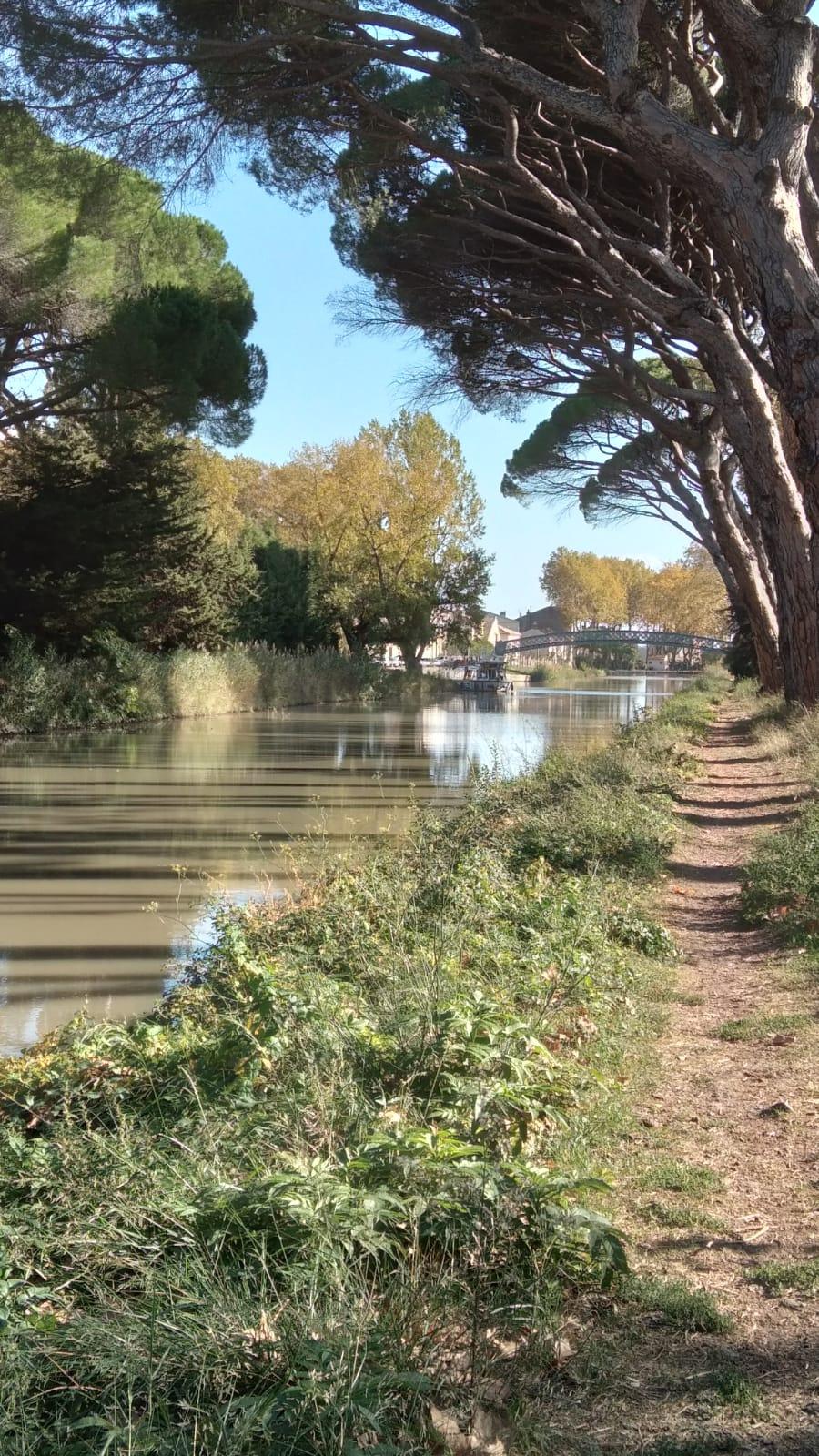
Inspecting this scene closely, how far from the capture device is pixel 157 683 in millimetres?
35031

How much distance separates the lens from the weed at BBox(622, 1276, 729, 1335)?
3.30m

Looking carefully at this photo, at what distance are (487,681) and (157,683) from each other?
32.5 meters

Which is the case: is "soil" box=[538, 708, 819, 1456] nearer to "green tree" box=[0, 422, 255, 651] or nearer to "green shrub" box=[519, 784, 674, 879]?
"green shrub" box=[519, 784, 674, 879]

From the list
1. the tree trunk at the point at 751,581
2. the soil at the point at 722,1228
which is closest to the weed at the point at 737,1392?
the soil at the point at 722,1228

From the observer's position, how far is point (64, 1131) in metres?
4.22

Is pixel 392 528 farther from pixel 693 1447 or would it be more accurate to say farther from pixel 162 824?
pixel 693 1447

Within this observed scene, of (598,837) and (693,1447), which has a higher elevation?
(598,837)

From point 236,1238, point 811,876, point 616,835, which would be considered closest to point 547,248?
point 616,835

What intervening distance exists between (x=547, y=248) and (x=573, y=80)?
256 cm

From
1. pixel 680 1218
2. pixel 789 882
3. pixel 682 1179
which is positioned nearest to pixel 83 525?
pixel 789 882

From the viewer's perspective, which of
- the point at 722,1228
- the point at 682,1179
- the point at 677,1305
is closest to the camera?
the point at 677,1305

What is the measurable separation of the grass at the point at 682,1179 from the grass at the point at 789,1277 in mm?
590

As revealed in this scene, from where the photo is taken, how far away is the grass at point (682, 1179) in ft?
14.0

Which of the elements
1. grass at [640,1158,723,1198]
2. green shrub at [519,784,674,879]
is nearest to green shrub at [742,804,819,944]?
green shrub at [519,784,674,879]
